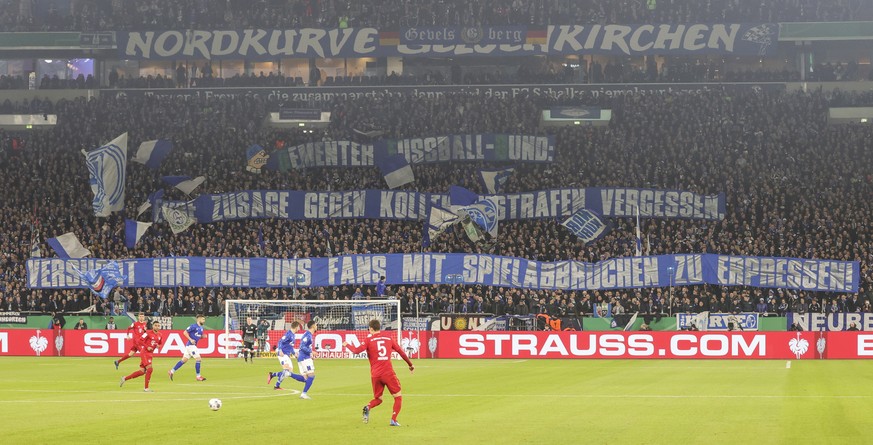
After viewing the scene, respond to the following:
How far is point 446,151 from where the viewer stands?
235ft

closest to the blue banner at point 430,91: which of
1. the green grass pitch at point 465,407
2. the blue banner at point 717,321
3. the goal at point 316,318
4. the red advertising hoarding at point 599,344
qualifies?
the blue banner at point 717,321

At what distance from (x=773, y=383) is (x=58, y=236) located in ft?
132

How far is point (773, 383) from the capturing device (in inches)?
1344

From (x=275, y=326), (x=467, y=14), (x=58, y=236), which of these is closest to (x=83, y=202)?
(x=58, y=236)

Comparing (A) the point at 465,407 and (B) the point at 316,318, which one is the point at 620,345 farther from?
(A) the point at 465,407

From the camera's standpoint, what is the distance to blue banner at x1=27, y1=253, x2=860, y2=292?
187ft

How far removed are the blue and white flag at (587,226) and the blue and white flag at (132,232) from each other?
2166cm

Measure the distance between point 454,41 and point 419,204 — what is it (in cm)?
2079

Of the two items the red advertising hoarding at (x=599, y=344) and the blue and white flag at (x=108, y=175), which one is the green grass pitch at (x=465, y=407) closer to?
the red advertising hoarding at (x=599, y=344)

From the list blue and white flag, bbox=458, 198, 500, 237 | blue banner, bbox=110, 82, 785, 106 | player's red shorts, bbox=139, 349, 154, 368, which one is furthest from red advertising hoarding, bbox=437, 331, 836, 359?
blue banner, bbox=110, 82, 785, 106

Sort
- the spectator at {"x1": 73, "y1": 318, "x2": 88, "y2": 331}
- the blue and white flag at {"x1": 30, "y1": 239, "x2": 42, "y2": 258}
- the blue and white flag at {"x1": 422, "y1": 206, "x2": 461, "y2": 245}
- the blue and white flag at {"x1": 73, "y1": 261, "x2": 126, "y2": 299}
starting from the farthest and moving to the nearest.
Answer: the blue and white flag at {"x1": 422, "y1": 206, "x2": 461, "y2": 245} < the blue and white flag at {"x1": 30, "y1": 239, "x2": 42, "y2": 258} < the blue and white flag at {"x1": 73, "y1": 261, "x2": 126, "y2": 299} < the spectator at {"x1": 73, "y1": 318, "x2": 88, "y2": 331}

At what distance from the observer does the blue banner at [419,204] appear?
64562 mm

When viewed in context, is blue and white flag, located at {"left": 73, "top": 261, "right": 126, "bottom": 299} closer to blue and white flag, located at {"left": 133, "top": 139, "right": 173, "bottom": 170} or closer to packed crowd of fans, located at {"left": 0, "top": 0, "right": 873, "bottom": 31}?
blue and white flag, located at {"left": 133, "top": 139, "right": 173, "bottom": 170}

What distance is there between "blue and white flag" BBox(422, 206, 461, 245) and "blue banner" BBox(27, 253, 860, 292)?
424 centimetres
